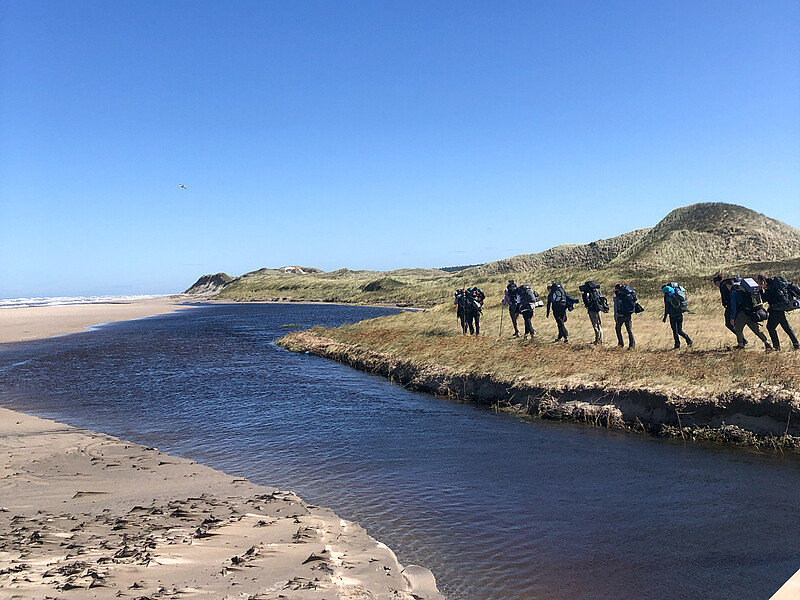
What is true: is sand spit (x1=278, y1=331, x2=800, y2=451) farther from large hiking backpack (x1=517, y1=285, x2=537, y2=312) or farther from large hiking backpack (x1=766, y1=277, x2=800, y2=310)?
large hiking backpack (x1=517, y1=285, x2=537, y2=312)

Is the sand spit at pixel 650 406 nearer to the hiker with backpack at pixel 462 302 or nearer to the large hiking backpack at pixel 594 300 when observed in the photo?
the large hiking backpack at pixel 594 300

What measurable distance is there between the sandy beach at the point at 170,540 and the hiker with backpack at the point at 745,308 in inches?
584

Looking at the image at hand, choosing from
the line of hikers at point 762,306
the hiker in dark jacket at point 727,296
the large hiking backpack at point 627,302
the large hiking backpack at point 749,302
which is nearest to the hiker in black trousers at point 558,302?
the large hiking backpack at point 627,302

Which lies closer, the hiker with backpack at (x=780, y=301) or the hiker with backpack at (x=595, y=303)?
the hiker with backpack at (x=780, y=301)

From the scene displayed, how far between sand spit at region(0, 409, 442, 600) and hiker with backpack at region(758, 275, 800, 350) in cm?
1528

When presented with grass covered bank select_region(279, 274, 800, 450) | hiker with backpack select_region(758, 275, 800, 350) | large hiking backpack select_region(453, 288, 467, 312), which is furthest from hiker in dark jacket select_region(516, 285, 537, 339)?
hiker with backpack select_region(758, 275, 800, 350)

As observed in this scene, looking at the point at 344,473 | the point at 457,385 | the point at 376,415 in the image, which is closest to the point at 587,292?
the point at 457,385

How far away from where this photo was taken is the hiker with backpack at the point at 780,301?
1653 centimetres

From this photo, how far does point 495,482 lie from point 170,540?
684 cm

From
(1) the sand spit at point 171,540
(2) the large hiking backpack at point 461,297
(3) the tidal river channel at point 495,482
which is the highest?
(2) the large hiking backpack at point 461,297

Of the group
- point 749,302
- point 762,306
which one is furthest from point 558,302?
point 762,306

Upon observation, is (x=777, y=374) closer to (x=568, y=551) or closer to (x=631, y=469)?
(x=631, y=469)

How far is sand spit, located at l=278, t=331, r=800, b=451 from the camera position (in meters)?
13.2

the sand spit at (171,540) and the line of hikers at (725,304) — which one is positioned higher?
the line of hikers at (725,304)
